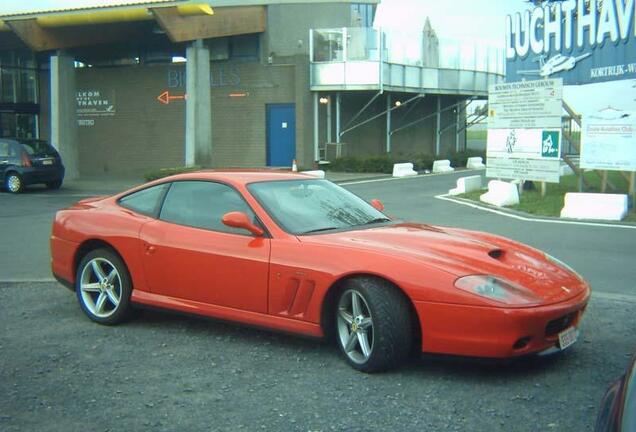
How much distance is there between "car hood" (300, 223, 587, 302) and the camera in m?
4.88

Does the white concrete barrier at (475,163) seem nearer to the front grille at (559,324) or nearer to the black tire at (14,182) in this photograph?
the black tire at (14,182)

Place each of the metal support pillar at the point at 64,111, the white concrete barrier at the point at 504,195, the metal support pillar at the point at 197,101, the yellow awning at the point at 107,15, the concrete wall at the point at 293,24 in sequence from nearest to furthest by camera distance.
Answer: the white concrete barrier at the point at 504,195
the yellow awning at the point at 107,15
the metal support pillar at the point at 197,101
the metal support pillar at the point at 64,111
the concrete wall at the point at 293,24

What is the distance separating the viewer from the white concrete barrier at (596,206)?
13859mm

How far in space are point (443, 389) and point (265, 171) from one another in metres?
2.71

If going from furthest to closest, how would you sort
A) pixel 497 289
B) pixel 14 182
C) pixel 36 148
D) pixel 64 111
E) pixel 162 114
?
pixel 162 114 < pixel 64 111 < pixel 36 148 < pixel 14 182 < pixel 497 289

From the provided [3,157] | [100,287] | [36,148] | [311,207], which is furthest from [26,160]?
[311,207]

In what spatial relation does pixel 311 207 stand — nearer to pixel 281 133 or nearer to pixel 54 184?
pixel 54 184

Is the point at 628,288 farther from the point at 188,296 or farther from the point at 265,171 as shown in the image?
the point at 188,296

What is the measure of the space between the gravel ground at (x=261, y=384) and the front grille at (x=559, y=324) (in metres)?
0.33

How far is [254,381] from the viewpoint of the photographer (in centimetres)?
492

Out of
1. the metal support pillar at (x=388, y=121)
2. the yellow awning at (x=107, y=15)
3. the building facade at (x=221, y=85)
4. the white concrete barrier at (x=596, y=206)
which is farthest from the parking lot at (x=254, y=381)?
the metal support pillar at (x=388, y=121)

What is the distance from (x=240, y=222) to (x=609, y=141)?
11.7 meters

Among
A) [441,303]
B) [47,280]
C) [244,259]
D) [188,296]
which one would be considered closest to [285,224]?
[244,259]

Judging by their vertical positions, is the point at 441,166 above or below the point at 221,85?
below
